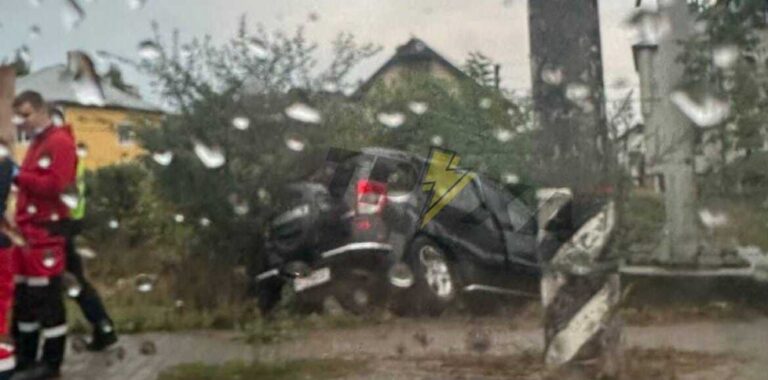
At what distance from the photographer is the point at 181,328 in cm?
712

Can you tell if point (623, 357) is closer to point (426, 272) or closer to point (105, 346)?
point (426, 272)

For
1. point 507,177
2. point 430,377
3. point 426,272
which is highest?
point 507,177

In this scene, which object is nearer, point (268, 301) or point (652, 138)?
point (652, 138)

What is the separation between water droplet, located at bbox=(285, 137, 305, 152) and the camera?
6.83 meters

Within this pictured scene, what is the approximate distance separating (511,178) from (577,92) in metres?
0.60

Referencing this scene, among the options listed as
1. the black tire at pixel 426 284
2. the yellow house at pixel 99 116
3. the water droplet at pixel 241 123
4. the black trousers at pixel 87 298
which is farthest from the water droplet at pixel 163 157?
the black tire at pixel 426 284

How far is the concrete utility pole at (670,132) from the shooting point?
21.4ft

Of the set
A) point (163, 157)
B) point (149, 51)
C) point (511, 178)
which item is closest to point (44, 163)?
point (163, 157)

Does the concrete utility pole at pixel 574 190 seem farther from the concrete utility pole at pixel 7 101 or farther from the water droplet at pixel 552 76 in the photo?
the concrete utility pole at pixel 7 101

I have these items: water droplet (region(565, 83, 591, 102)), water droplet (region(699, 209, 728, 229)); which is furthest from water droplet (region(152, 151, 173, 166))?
water droplet (region(699, 209, 728, 229))

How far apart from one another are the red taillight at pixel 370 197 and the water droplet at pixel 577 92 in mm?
1313

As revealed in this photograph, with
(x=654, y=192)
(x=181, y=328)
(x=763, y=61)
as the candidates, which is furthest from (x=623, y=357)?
(x=181, y=328)

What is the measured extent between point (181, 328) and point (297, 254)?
0.82 metres

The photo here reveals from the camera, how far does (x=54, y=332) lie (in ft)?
21.4
